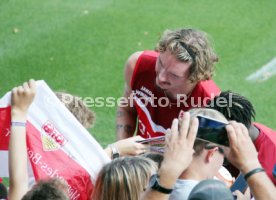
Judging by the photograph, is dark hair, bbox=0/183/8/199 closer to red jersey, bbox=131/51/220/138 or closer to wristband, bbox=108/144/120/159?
wristband, bbox=108/144/120/159

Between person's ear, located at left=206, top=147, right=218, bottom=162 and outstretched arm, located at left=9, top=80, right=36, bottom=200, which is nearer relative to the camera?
person's ear, located at left=206, top=147, right=218, bottom=162

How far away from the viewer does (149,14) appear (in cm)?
897

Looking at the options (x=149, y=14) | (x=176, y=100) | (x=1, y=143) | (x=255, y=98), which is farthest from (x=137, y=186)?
(x=149, y=14)

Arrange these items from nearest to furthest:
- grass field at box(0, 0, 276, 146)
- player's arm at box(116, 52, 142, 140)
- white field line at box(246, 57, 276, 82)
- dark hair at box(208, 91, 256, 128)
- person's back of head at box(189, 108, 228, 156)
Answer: person's back of head at box(189, 108, 228, 156), dark hair at box(208, 91, 256, 128), player's arm at box(116, 52, 142, 140), grass field at box(0, 0, 276, 146), white field line at box(246, 57, 276, 82)

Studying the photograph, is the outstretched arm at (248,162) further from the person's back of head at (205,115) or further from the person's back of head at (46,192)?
the person's back of head at (46,192)

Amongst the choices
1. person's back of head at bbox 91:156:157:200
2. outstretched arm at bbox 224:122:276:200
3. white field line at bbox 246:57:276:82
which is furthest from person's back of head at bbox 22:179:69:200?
white field line at bbox 246:57:276:82

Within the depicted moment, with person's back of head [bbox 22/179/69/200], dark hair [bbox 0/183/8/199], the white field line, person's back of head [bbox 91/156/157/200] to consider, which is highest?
person's back of head [bbox 22/179/69/200]

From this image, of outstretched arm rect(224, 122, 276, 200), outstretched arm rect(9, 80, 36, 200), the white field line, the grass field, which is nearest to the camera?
outstretched arm rect(224, 122, 276, 200)

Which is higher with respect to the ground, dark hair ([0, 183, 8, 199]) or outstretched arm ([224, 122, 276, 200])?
outstretched arm ([224, 122, 276, 200])

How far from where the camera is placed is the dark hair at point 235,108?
13.7ft

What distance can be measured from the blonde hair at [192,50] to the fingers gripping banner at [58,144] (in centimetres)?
103

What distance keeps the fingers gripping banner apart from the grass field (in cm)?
268

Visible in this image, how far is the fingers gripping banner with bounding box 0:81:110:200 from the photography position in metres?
3.88

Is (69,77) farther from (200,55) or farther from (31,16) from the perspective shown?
(200,55)
